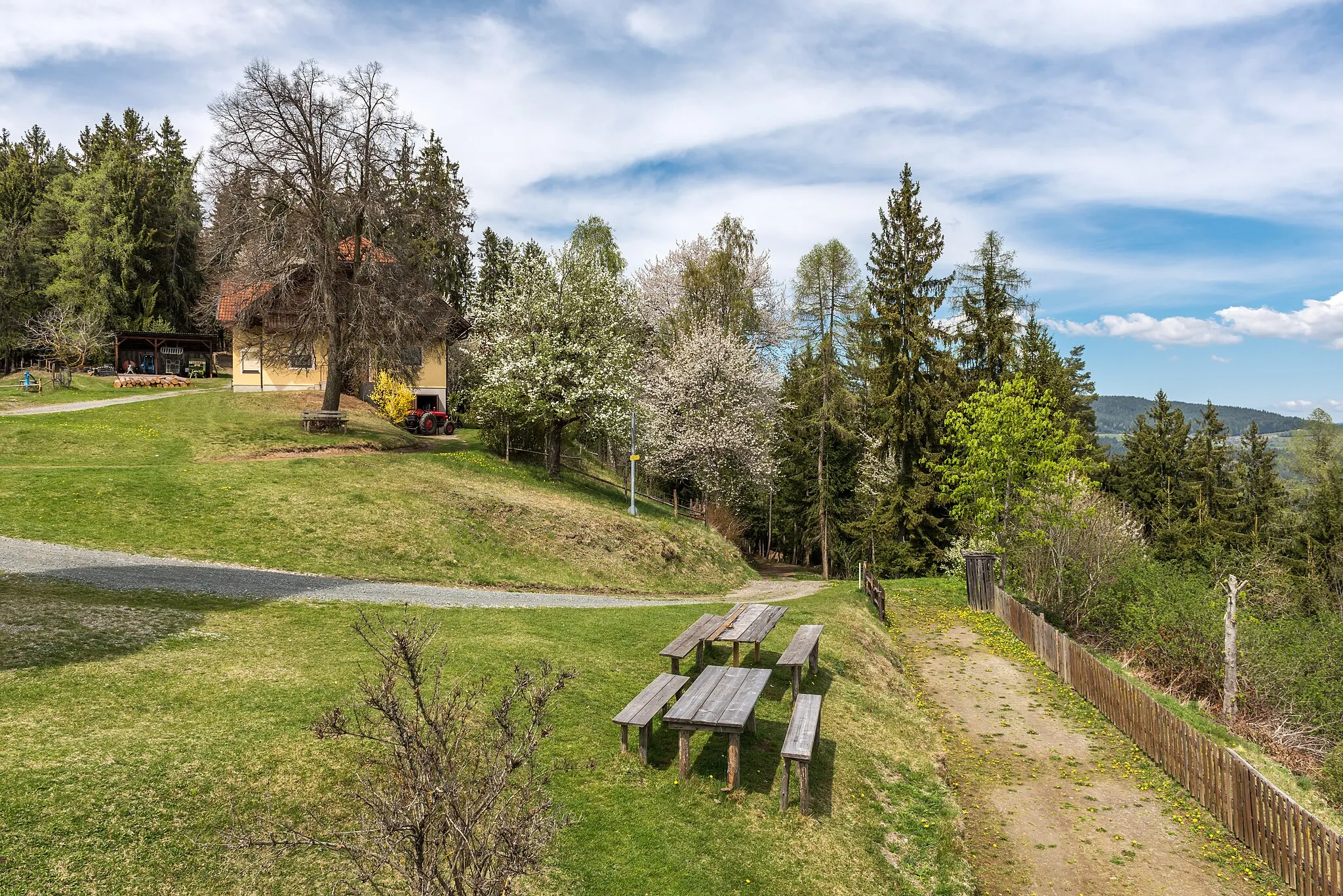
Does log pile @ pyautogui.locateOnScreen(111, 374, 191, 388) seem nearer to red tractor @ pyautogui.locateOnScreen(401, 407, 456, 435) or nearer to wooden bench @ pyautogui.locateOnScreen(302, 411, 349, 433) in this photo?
red tractor @ pyautogui.locateOnScreen(401, 407, 456, 435)

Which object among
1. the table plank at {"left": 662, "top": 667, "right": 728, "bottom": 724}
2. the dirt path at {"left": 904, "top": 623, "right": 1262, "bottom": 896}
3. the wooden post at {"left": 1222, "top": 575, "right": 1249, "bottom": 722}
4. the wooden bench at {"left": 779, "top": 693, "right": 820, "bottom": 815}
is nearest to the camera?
the wooden bench at {"left": 779, "top": 693, "right": 820, "bottom": 815}

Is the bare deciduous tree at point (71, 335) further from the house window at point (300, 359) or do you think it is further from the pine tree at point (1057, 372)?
the pine tree at point (1057, 372)

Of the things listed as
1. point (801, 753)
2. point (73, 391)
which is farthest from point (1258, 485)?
point (73, 391)

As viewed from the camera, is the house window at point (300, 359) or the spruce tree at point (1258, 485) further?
the spruce tree at point (1258, 485)

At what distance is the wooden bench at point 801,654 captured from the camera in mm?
11922

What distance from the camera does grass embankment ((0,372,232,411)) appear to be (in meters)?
34.1

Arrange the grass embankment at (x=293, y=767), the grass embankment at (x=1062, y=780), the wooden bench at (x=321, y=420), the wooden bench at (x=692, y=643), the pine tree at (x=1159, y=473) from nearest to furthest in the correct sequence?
the grass embankment at (x=293, y=767) → the grass embankment at (x=1062, y=780) → the wooden bench at (x=692, y=643) → the wooden bench at (x=321, y=420) → the pine tree at (x=1159, y=473)

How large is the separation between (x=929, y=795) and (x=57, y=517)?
2130cm

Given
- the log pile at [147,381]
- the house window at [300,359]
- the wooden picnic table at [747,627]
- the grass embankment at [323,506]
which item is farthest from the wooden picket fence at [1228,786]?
the log pile at [147,381]

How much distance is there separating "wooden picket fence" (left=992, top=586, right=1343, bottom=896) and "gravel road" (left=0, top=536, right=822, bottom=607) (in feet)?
37.7

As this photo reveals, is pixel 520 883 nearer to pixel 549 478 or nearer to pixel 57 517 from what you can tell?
pixel 57 517

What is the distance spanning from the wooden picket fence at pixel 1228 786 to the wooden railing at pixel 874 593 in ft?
20.7

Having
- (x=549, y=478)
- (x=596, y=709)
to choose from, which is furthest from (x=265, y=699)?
(x=549, y=478)

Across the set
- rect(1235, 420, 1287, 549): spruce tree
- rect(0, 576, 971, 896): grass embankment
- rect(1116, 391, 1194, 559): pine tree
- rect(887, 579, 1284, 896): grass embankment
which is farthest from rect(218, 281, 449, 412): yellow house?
rect(1235, 420, 1287, 549): spruce tree
